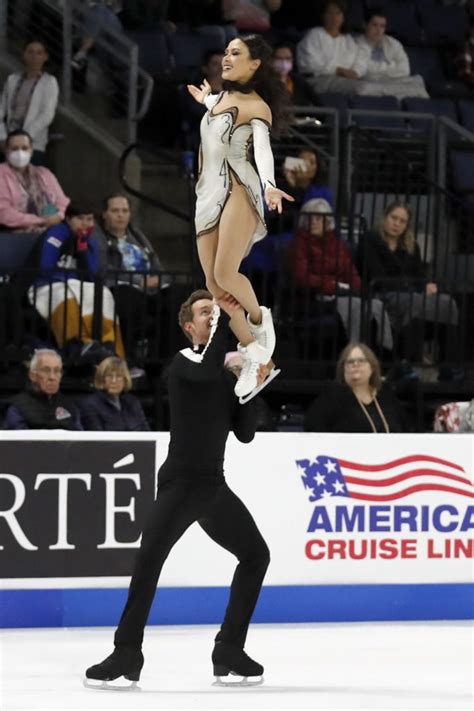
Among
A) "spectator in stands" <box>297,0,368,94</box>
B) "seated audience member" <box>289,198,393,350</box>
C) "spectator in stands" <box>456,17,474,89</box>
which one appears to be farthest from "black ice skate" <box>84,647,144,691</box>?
"spectator in stands" <box>456,17,474,89</box>

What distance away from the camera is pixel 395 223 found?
11.1 m

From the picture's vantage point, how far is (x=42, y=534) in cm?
805

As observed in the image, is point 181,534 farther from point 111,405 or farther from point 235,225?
point 111,405

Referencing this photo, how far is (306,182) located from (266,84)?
5764 mm

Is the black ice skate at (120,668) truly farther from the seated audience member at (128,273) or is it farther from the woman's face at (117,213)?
the woman's face at (117,213)

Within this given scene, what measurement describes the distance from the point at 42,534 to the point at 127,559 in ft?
1.46

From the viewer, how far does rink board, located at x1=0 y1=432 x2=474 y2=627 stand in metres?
8.06

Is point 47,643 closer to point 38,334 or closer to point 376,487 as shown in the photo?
point 376,487

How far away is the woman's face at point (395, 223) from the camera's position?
436 inches

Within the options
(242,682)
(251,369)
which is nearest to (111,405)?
(242,682)

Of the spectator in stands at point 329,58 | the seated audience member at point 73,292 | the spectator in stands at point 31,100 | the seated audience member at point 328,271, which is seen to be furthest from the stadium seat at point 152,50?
the seated audience member at point 73,292

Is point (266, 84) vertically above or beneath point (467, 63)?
beneath

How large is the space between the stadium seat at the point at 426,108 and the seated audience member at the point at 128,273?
3433mm

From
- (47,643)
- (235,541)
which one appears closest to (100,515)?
(47,643)
